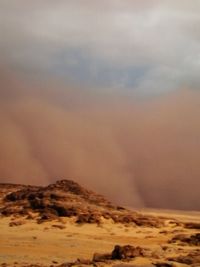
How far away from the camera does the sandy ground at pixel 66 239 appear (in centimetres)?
1498

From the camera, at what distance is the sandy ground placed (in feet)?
49.1

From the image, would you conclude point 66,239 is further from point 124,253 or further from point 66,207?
point 66,207

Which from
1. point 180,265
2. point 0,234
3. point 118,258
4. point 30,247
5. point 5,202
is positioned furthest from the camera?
point 5,202

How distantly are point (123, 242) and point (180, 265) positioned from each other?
743cm

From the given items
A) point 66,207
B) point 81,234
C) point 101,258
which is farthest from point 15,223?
point 101,258

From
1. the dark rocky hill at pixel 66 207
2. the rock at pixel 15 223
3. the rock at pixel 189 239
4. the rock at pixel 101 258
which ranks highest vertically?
the dark rocky hill at pixel 66 207

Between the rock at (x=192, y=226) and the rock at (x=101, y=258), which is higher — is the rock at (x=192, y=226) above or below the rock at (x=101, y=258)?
above

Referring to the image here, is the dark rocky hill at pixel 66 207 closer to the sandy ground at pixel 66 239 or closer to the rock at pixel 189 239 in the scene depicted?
the sandy ground at pixel 66 239

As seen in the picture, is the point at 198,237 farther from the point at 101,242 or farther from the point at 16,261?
the point at 16,261

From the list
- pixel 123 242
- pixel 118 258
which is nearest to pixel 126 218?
pixel 123 242

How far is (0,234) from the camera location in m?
20.7

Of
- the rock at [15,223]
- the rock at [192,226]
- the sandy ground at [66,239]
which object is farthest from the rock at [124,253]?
the rock at [192,226]

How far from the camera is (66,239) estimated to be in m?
19.4

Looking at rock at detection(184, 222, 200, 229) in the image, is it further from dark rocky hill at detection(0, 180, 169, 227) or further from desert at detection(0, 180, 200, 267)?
dark rocky hill at detection(0, 180, 169, 227)
